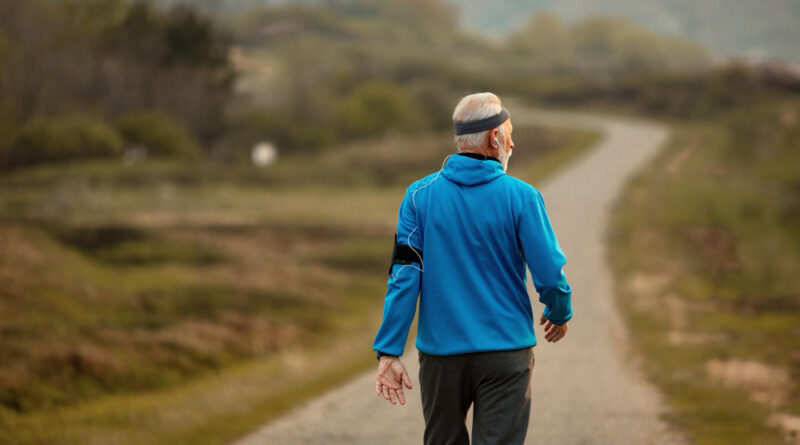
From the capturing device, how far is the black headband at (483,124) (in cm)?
382

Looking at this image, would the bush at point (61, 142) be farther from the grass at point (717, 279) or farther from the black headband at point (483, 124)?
the black headband at point (483, 124)

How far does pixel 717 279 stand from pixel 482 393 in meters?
18.2

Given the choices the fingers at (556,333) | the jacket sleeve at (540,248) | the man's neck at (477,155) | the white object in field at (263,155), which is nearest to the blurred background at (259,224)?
the white object in field at (263,155)

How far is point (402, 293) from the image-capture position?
3.88 meters

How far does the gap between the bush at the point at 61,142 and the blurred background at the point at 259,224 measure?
84 millimetres

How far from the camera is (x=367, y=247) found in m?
22.2

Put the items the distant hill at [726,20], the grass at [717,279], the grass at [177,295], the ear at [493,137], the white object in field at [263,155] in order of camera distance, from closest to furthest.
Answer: the ear at [493,137] → the grass at [717,279] → the grass at [177,295] → the white object in field at [263,155] → the distant hill at [726,20]

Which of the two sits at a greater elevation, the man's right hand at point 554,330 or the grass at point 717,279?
the man's right hand at point 554,330

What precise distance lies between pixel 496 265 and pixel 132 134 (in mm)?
30286

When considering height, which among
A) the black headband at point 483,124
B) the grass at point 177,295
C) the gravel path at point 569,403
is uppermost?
the black headband at point 483,124

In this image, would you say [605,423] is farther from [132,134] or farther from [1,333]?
[132,134]

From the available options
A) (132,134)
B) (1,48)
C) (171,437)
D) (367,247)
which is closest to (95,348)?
(171,437)

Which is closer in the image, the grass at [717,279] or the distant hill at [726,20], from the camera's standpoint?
the grass at [717,279]

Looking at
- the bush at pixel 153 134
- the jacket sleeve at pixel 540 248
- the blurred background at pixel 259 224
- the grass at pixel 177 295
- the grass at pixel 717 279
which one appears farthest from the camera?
the bush at pixel 153 134
